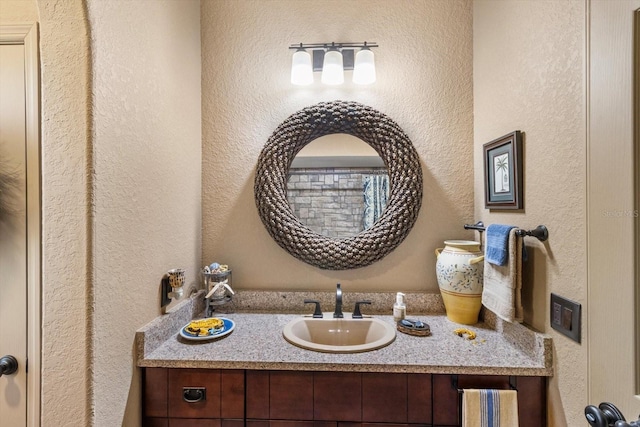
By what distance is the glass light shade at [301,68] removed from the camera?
59.5 inches

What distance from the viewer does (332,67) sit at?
151 cm

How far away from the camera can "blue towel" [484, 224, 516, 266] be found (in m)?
1.12

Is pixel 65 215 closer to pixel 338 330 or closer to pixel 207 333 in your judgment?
pixel 207 333

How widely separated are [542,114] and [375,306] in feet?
3.85

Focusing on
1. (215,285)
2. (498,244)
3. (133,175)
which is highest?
(133,175)

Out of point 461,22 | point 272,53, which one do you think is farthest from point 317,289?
A: point 461,22

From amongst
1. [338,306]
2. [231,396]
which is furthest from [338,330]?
[231,396]

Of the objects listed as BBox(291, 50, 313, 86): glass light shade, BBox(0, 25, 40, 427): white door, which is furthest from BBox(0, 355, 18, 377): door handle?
BBox(291, 50, 313, 86): glass light shade

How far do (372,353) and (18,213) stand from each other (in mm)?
1349

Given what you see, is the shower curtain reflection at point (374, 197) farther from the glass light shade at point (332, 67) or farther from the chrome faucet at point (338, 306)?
the glass light shade at point (332, 67)

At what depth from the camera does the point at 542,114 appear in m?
1.04

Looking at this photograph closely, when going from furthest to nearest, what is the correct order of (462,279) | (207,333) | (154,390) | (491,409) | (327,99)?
1. (327,99)
2. (462,279)
3. (207,333)
4. (154,390)
5. (491,409)

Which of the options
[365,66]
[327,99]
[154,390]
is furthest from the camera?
[327,99]

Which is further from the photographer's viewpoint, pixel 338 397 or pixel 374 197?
pixel 374 197
